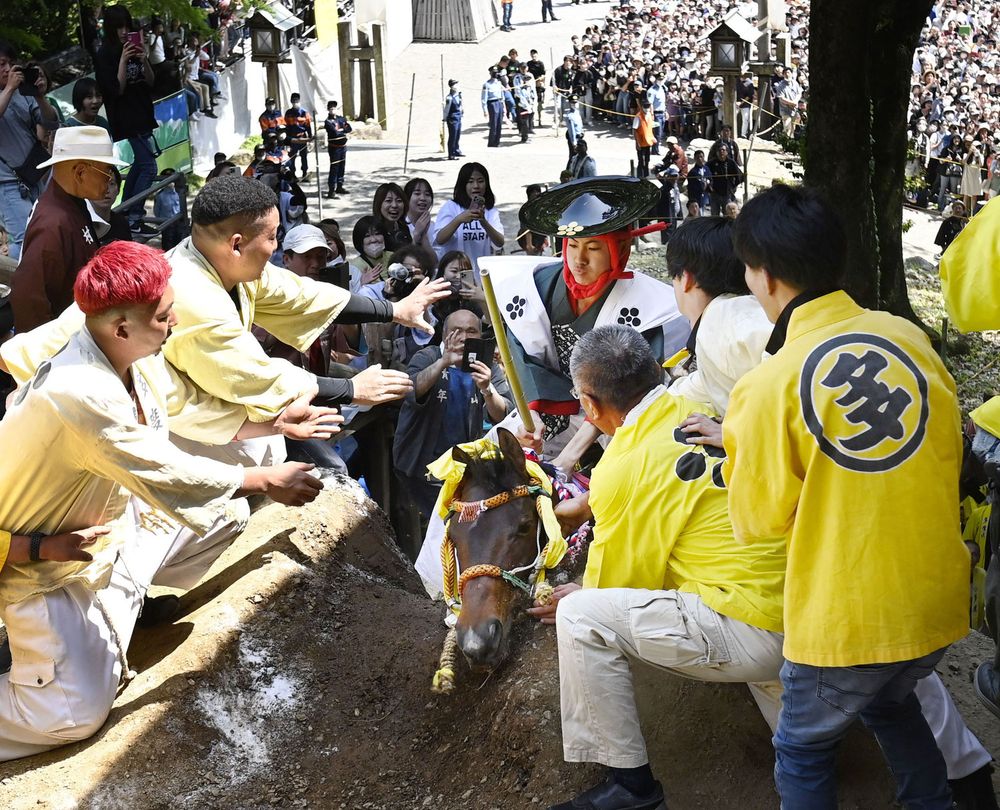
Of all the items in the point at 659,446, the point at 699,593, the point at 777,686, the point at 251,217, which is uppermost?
the point at 251,217

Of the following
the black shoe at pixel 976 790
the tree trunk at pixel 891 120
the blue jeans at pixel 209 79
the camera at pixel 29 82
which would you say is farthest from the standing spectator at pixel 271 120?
the black shoe at pixel 976 790

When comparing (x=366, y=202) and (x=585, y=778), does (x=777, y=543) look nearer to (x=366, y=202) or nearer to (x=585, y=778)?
(x=585, y=778)

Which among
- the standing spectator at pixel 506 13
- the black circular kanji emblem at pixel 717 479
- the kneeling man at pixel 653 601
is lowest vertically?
the kneeling man at pixel 653 601

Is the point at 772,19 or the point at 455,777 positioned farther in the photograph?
the point at 772,19

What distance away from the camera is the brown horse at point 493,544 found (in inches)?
173

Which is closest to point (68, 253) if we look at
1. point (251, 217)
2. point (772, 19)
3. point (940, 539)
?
point (251, 217)

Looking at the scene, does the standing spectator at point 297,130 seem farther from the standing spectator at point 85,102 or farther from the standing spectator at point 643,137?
the standing spectator at point 85,102

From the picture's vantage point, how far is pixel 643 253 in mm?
16281

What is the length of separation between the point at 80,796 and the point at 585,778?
6.14 feet

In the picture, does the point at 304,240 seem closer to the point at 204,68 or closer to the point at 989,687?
the point at 989,687

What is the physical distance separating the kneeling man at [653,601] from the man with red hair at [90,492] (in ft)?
4.69

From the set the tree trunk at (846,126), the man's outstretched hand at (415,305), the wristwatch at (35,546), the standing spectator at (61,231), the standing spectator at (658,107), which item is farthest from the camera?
the standing spectator at (658,107)

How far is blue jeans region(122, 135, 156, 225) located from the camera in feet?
41.3

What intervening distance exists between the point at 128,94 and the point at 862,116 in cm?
754
